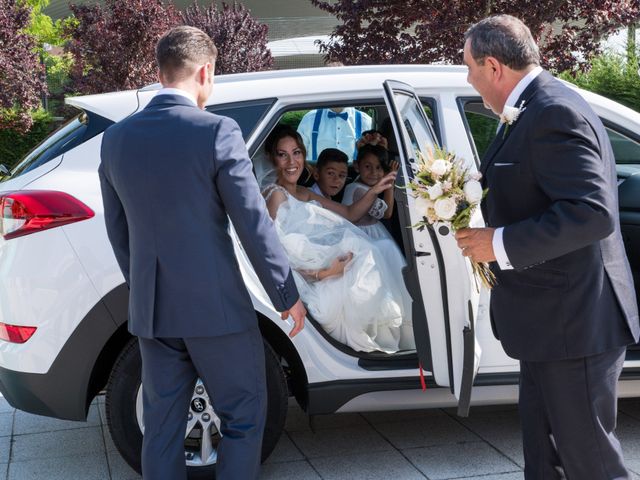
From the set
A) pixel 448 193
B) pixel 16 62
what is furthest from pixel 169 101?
pixel 16 62

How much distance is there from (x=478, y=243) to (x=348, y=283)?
5.06 feet

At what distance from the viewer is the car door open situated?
3.43 metres

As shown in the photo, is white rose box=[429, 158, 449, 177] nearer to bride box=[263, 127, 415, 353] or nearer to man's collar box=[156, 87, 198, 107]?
man's collar box=[156, 87, 198, 107]

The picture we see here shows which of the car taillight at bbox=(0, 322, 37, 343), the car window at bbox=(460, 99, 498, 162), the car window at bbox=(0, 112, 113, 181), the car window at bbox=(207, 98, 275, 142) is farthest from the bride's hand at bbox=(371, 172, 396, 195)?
the car taillight at bbox=(0, 322, 37, 343)

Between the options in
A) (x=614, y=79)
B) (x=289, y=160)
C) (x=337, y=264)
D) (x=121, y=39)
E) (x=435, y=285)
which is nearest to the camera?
(x=435, y=285)

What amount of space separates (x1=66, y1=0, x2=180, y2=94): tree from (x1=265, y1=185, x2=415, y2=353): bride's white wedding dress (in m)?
8.72

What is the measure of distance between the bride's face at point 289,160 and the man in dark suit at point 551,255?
1.91 metres

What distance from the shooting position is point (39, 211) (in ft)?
11.7

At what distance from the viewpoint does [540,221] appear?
254 centimetres

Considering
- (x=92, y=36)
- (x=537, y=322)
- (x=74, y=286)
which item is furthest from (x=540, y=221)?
(x=92, y=36)

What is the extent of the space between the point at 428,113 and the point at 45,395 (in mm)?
2066

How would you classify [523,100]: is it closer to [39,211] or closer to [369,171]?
[39,211]

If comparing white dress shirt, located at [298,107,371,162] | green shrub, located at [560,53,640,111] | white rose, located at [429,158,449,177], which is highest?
white rose, located at [429,158,449,177]

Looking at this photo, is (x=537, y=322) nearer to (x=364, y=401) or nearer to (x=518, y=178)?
(x=518, y=178)
